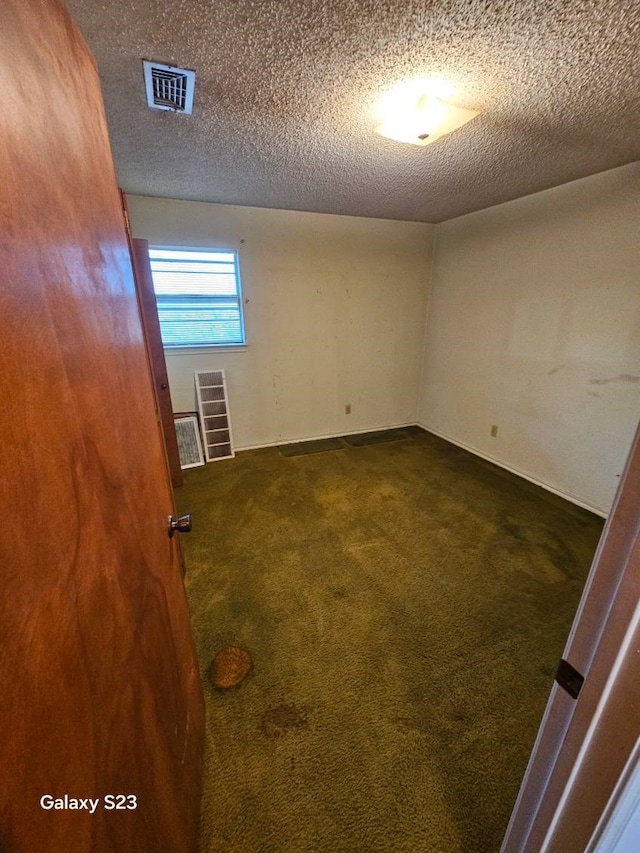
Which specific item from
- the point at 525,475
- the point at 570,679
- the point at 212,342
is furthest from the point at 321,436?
the point at 570,679

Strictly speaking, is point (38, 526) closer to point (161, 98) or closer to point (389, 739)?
point (389, 739)

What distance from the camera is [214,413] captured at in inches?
132

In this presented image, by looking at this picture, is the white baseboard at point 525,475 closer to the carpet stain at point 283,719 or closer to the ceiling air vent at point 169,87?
the carpet stain at point 283,719

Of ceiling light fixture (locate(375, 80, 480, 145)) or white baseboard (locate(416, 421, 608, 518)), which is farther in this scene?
white baseboard (locate(416, 421, 608, 518))

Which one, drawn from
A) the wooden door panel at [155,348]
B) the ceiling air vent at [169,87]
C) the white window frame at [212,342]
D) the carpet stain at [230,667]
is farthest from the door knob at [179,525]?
the white window frame at [212,342]

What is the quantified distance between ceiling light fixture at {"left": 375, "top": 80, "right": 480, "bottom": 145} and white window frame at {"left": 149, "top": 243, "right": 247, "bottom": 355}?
1827mm

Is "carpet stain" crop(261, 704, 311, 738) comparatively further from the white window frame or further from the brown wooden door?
the white window frame

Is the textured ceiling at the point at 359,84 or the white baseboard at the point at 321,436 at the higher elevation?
the textured ceiling at the point at 359,84

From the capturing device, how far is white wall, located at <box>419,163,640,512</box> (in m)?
2.26

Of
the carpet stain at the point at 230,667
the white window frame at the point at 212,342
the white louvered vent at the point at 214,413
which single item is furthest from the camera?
the white louvered vent at the point at 214,413

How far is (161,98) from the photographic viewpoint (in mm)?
1462

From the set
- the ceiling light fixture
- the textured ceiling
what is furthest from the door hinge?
the ceiling light fixture

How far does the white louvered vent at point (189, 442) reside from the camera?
3.19 metres

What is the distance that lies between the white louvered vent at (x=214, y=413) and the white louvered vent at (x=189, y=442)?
0.26ft
